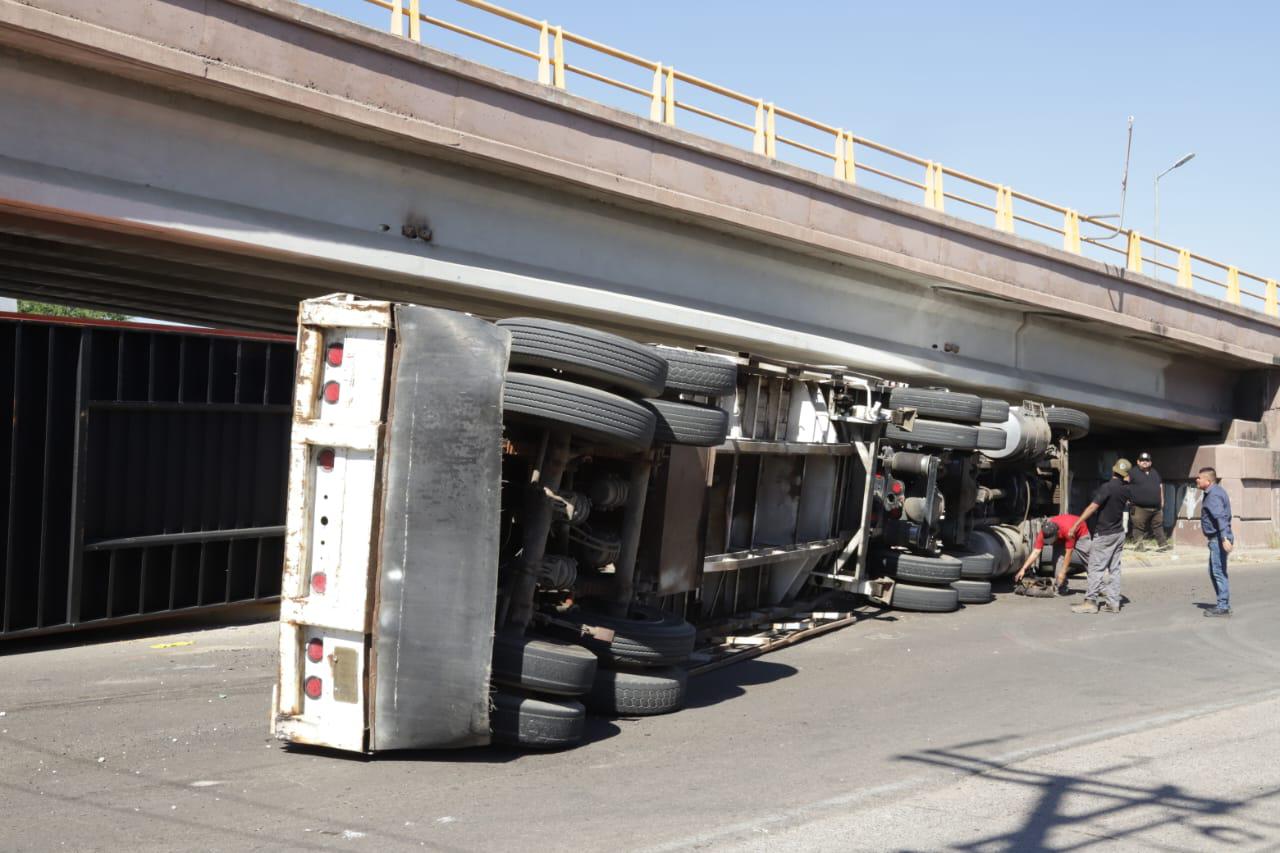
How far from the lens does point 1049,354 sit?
2352cm

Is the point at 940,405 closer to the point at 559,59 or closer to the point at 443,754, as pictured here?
the point at 559,59

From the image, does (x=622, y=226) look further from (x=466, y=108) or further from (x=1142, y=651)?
(x=1142, y=651)

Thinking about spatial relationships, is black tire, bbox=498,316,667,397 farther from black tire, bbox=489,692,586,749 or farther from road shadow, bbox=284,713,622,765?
road shadow, bbox=284,713,622,765

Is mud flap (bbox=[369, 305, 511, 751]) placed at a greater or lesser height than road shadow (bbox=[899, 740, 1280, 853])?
greater

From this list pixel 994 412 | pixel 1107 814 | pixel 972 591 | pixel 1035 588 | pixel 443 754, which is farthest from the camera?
pixel 1035 588

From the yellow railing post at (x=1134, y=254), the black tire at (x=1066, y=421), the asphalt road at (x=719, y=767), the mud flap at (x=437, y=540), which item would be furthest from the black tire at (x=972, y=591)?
the yellow railing post at (x=1134, y=254)

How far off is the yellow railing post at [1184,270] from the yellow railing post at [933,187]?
7.96m

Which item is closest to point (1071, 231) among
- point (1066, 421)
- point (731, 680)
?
point (1066, 421)

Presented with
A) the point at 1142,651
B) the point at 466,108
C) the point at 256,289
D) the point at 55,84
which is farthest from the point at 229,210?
the point at 1142,651

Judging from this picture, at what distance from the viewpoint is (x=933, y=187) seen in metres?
19.9

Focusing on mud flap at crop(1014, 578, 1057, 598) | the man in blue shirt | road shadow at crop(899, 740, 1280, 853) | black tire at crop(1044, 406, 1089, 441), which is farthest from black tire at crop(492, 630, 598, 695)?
black tire at crop(1044, 406, 1089, 441)

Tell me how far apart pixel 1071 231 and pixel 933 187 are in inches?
168

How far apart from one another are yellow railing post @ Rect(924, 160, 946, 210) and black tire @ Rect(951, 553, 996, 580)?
790 centimetres

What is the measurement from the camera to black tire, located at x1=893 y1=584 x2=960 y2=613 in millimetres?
12766
